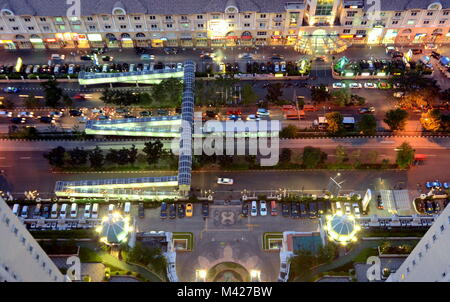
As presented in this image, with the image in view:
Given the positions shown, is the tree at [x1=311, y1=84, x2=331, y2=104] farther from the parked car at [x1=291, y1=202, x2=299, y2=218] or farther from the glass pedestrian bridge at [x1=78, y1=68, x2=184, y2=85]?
the glass pedestrian bridge at [x1=78, y1=68, x2=184, y2=85]

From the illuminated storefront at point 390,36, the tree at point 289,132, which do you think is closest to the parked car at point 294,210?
the tree at point 289,132

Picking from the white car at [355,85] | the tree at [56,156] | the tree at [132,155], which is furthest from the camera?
the white car at [355,85]

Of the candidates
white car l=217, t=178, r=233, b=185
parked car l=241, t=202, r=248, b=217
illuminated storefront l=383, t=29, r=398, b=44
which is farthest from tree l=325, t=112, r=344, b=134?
illuminated storefront l=383, t=29, r=398, b=44

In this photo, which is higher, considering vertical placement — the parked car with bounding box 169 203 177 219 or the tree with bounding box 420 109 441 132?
the tree with bounding box 420 109 441 132

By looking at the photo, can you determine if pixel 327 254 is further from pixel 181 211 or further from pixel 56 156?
pixel 56 156

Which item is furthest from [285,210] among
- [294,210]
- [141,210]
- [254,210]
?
[141,210]

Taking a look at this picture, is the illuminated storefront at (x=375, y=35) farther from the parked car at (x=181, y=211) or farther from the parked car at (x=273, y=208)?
the parked car at (x=181, y=211)
